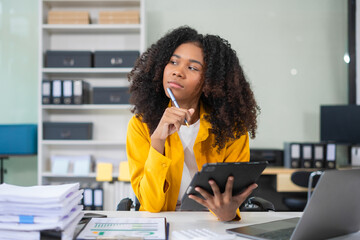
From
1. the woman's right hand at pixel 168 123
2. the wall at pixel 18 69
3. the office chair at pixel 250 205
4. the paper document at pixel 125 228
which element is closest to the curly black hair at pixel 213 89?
the woman's right hand at pixel 168 123

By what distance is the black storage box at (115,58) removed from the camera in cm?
313

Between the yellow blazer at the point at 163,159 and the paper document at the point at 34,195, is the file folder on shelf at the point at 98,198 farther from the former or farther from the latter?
the paper document at the point at 34,195

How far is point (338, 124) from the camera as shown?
319cm

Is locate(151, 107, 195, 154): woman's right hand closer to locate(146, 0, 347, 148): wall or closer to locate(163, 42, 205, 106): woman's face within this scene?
locate(163, 42, 205, 106): woman's face

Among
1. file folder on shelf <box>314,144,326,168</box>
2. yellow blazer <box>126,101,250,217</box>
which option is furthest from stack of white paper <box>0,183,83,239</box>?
file folder on shelf <box>314,144,326,168</box>

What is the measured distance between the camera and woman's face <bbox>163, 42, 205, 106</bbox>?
1.41 m

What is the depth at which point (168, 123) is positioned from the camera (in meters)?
1.24

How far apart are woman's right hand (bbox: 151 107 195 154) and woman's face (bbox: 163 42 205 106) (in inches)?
7.6

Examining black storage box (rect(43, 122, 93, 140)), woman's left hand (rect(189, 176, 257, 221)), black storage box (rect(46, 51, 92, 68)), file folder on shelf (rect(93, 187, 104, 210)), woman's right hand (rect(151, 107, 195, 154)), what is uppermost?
black storage box (rect(46, 51, 92, 68))

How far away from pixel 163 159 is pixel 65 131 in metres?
2.14

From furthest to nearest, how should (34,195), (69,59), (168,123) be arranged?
(69,59), (168,123), (34,195)

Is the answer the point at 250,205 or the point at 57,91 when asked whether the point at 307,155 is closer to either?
the point at 250,205

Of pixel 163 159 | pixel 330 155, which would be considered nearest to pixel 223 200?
pixel 163 159

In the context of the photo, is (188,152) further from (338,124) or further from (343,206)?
(338,124)
